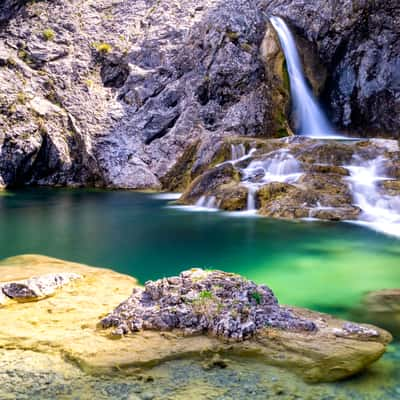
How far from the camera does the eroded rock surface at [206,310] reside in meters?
4.88

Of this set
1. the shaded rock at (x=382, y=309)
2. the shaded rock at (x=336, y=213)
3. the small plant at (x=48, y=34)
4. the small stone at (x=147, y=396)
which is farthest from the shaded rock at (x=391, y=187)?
the small plant at (x=48, y=34)

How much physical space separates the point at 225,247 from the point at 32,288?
552 centimetres

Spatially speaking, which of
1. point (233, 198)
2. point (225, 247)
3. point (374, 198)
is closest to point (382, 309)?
point (225, 247)

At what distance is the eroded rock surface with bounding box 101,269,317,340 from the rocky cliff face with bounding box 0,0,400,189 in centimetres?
1952

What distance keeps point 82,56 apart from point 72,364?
32595 mm

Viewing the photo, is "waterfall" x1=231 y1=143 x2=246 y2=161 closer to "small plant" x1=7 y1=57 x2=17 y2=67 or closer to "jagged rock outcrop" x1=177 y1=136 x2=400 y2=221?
"jagged rock outcrop" x1=177 y1=136 x2=400 y2=221

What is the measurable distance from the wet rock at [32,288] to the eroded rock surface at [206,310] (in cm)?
176

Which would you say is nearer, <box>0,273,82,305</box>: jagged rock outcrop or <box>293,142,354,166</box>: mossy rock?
<box>0,273,82,305</box>: jagged rock outcrop

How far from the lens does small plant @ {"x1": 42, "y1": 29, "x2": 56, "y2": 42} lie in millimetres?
33406

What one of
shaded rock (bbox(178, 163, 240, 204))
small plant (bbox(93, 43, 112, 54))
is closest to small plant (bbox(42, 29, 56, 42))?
small plant (bbox(93, 43, 112, 54))

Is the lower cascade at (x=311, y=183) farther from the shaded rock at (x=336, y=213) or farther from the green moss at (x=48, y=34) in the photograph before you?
the green moss at (x=48, y=34)

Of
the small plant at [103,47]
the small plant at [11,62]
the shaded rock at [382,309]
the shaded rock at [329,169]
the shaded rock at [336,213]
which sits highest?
the small plant at [103,47]

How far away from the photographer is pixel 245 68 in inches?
1172

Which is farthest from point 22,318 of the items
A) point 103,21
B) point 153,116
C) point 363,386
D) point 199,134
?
point 103,21
